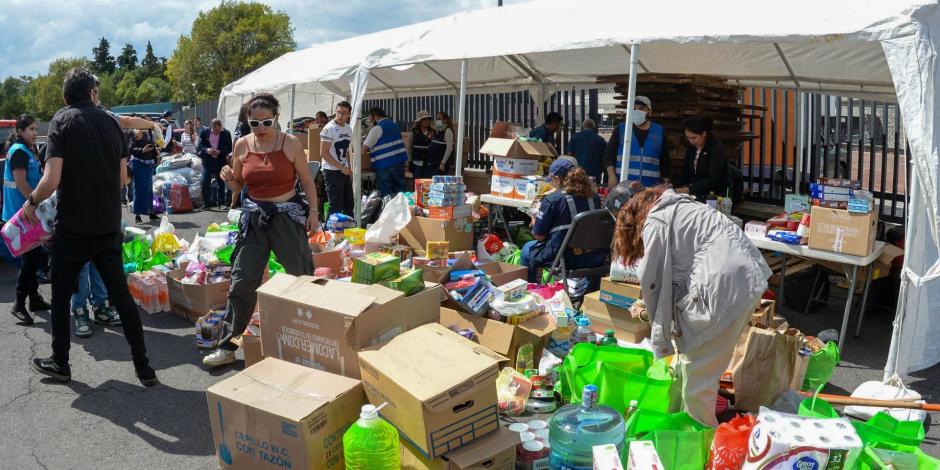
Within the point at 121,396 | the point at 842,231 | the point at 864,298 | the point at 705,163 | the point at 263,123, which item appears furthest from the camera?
the point at 705,163

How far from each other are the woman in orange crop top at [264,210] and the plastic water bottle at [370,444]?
202 centimetres

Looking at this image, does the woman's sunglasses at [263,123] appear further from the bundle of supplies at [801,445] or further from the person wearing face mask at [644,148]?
the person wearing face mask at [644,148]

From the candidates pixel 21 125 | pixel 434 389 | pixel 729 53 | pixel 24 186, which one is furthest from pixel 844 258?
pixel 21 125

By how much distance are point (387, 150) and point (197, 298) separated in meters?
4.08

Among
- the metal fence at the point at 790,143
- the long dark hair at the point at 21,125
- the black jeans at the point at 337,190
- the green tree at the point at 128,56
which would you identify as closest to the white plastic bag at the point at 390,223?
the black jeans at the point at 337,190

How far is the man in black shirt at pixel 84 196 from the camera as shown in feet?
13.9

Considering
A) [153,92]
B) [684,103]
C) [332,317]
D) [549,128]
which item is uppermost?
[153,92]

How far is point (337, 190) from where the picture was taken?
9.38 meters

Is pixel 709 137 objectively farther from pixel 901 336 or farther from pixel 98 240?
pixel 98 240

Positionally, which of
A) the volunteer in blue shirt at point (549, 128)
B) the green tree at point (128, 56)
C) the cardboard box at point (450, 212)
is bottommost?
the cardboard box at point (450, 212)

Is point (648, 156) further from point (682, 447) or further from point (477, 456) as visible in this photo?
point (477, 456)

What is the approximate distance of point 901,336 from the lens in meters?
4.52

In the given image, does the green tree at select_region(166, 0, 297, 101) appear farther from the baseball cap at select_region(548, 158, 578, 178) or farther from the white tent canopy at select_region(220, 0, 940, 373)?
the baseball cap at select_region(548, 158, 578, 178)

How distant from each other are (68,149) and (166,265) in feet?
9.17
